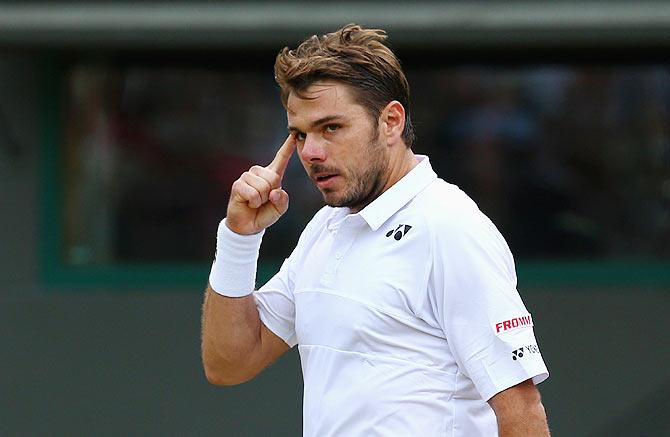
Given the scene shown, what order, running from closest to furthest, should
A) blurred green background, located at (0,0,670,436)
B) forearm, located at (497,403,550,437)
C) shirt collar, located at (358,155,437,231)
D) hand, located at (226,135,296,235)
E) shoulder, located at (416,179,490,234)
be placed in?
forearm, located at (497,403,550,437)
shoulder, located at (416,179,490,234)
shirt collar, located at (358,155,437,231)
hand, located at (226,135,296,235)
blurred green background, located at (0,0,670,436)

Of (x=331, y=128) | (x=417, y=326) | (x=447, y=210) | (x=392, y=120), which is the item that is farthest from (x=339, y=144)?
(x=417, y=326)

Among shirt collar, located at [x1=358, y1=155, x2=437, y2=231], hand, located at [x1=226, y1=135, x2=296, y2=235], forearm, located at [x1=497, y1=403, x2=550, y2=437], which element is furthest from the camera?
hand, located at [x1=226, y1=135, x2=296, y2=235]

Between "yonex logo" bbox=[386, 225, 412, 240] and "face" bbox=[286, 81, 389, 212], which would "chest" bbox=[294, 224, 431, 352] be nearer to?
"yonex logo" bbox=[386, 225, 412, 240]

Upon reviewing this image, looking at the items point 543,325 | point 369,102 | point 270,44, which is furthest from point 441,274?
point 543,325

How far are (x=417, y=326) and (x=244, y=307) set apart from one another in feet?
1.78

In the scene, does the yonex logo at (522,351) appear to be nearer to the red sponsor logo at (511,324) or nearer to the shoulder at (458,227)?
the red sponsor logo at (511,324)

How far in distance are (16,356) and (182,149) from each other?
130 centimetres

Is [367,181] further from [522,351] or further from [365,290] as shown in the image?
[522,351]

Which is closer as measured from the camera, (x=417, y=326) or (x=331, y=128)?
(x=417, y=326)

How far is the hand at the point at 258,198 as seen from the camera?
2979 millimetres

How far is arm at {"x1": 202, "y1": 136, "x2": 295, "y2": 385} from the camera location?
118 inches

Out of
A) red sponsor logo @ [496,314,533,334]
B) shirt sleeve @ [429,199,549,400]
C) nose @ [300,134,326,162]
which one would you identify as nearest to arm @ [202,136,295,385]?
nose @ [300,134,326,162]

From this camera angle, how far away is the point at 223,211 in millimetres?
6516

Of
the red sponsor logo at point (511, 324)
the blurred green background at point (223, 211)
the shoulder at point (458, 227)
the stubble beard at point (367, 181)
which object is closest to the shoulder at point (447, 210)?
the shoulder at point (458, 227)
